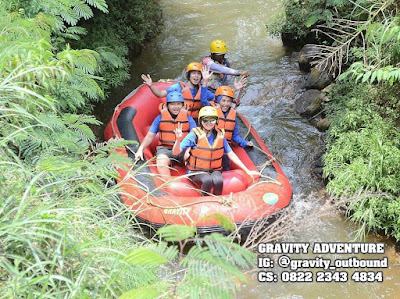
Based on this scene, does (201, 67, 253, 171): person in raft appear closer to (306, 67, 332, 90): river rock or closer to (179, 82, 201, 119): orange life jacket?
(179, 82, 201, 119): orange life jacket

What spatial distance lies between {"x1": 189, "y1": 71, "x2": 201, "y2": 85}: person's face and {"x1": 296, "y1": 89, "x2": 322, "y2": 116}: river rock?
230 cm

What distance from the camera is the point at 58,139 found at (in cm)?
253

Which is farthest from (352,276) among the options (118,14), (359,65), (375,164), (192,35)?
(192,35)

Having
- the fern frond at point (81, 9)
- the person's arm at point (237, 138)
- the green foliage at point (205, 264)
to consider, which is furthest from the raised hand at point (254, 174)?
the green foliage at point (205, 264)

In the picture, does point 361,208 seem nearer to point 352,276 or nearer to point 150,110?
point 352,276

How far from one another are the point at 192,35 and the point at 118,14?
2.56 m

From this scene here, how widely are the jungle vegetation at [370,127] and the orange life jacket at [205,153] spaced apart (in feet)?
4.66

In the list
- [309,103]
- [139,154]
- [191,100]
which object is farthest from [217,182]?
[309,103]

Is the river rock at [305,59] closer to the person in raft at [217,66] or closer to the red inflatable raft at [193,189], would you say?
the person in raft at [217,66]

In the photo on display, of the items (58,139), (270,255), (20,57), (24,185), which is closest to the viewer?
(24,185)

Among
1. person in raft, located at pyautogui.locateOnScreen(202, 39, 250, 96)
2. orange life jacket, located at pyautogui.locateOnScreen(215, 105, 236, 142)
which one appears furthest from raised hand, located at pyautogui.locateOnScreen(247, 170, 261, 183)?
person in raft, located at pyautogui.locateOnScreen(202, 39, 250, 96)

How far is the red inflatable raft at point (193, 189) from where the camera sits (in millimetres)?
3604

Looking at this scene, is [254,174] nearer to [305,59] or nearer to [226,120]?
[226,120]

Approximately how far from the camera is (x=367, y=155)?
4.60 metres
